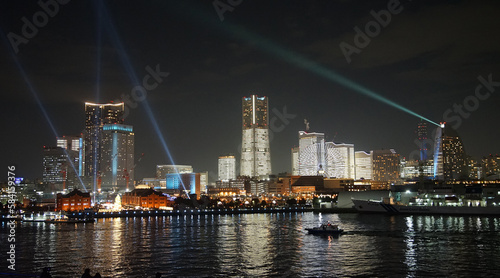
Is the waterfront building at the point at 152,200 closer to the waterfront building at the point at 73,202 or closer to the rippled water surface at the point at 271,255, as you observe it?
the waterfront building at the point at 73,202

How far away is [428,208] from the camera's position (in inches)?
3905

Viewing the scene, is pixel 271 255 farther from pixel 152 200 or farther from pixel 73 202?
pixel 152 200

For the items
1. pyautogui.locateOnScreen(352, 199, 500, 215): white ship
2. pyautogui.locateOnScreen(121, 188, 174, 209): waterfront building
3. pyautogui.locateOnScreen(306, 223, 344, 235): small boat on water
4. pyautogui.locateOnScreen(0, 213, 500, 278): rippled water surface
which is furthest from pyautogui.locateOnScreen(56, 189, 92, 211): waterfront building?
pyautogui.locateOnScreen(306, 223, 344, 235): small boat on water

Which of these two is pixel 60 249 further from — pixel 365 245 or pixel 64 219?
pixel 64 219

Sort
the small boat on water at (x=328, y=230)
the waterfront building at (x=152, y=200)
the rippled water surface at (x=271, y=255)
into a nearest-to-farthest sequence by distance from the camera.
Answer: the rippled water surface at (x=271, y=255), the small boat on water at (x=328, y=230), the waterfront building at (x=152, y=200)

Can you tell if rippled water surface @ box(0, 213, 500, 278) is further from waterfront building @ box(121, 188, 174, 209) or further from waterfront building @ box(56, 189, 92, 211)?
waterfront building @ box(121, 188, 174, 209)

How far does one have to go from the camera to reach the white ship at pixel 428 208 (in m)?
93.6

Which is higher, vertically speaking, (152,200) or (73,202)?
(73,202)

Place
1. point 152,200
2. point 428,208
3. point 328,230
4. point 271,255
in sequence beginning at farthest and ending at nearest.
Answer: point 152,200
point 428,208
point 328,230
point 271,255

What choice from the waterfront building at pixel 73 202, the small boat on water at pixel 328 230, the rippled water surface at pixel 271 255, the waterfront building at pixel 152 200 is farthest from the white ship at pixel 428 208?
the waterfront building at pixel 73 202

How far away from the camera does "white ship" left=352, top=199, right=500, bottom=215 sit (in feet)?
307

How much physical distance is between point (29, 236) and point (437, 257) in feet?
158

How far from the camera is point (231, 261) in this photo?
36.8 m

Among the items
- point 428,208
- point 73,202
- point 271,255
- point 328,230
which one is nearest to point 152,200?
point 73,202
